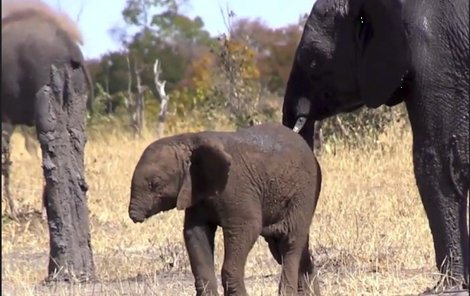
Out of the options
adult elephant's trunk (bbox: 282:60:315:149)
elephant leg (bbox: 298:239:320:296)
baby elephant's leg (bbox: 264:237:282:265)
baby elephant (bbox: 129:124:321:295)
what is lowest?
elephant leg (bbox: 298:239:320:296)

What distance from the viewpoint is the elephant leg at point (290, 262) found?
213 inches

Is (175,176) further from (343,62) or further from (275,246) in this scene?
(343,62)

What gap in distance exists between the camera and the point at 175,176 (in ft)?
16.9

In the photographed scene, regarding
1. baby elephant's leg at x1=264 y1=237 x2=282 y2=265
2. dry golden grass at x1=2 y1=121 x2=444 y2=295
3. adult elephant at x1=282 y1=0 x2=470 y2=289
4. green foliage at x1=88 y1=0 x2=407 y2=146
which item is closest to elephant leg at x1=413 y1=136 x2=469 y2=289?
adult elephant at x1=282 y1=0 x2=470 y2=289

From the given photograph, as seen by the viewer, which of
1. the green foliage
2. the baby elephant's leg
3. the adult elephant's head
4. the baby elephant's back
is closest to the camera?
the baby elephant's back

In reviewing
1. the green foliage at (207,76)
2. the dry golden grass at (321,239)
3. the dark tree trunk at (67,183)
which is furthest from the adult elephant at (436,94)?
the green foliage at (207,76)

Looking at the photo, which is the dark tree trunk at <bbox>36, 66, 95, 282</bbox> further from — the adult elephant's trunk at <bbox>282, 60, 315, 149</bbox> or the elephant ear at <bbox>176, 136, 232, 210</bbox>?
the elephant ear at <bbox>176, 136, 232, 210</bbox>

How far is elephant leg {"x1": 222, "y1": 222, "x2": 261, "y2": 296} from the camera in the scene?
202 inches

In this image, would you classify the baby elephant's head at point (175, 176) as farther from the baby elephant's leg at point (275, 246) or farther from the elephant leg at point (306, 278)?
the elephant leg at point (306, 278)

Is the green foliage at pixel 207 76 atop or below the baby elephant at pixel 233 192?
atop

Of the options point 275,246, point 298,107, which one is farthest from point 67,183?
point 275,246

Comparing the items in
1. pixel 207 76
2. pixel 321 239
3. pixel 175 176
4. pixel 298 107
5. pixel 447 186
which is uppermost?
pixel 207 76

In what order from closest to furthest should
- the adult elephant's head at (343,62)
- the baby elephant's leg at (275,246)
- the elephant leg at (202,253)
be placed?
the elephant leg at (202,253)
the baby elephant's leg at (275,246)
the adult elephant's head at (343,62)

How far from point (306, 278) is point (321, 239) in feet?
8.71
